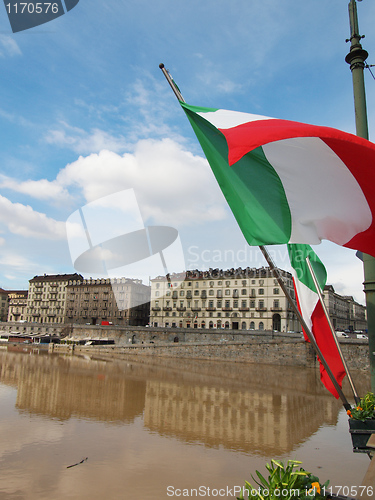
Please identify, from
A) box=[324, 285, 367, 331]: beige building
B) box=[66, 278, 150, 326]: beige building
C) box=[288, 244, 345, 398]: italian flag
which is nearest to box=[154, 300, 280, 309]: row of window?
box=[66, 278, 150, 326]: beige building

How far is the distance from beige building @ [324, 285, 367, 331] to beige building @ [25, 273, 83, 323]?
68.7m

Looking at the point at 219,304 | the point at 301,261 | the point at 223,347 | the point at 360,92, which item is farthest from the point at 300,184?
the point at 219,304

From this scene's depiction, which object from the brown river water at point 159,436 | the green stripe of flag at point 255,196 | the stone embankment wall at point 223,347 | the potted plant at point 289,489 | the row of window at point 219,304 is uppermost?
the row of window at point 219,304

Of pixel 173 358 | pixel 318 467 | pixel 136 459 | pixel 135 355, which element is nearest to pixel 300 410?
pixel 318 467

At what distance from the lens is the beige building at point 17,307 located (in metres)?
120

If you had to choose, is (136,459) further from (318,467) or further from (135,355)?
(135,355)

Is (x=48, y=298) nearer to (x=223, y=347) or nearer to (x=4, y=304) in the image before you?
(x=4, y=304)

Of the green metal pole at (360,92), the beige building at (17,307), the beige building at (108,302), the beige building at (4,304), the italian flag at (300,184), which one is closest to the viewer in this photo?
the italian flag at (300,184)

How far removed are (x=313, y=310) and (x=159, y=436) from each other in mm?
14591

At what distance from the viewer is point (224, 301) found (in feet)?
261

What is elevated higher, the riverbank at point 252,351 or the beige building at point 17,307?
the beige building at point 17,307

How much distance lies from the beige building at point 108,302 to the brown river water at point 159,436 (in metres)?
59.5

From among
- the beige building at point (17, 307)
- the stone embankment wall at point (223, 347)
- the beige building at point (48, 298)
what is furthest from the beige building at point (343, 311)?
the beige building at point (17, 307)

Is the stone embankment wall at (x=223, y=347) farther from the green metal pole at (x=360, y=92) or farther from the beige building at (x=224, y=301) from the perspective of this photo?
the green metal pole at (x=360, y=92)
